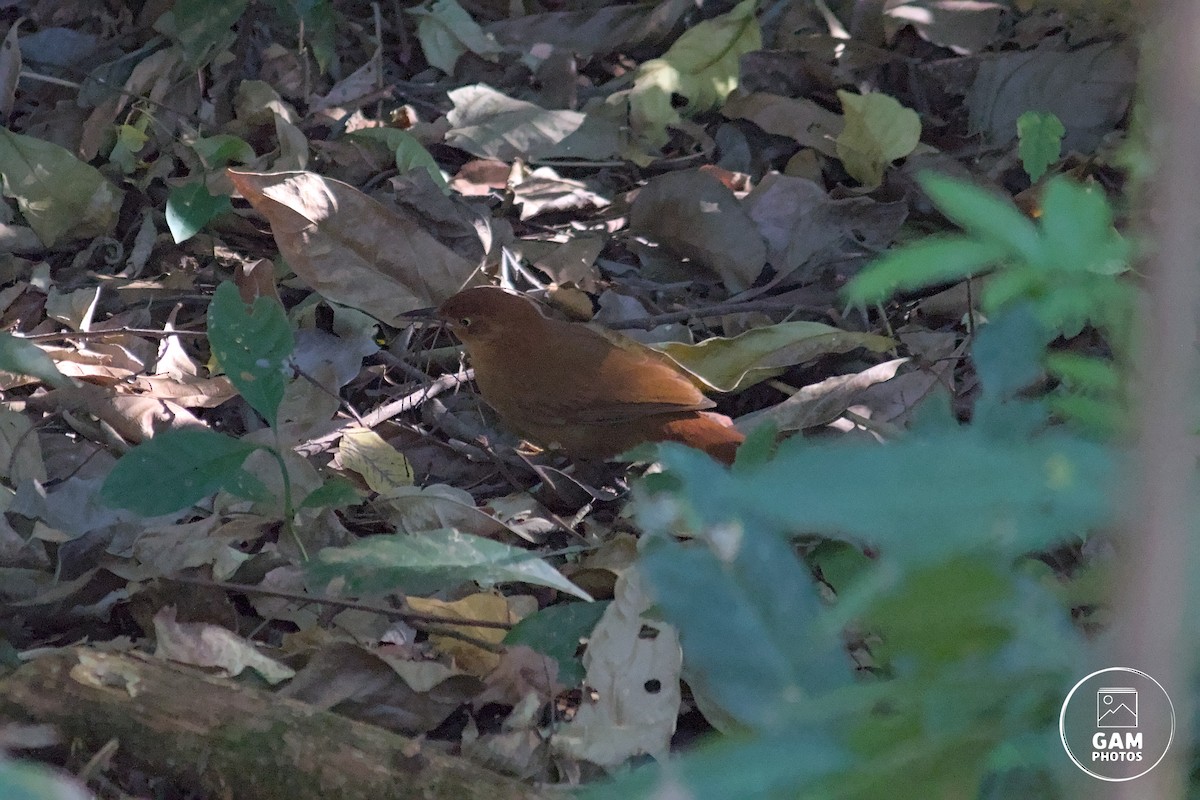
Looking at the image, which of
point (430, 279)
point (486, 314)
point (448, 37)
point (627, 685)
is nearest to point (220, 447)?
point (627, 685)

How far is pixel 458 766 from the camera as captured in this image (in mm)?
1669

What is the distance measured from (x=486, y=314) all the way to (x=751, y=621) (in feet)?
9.28

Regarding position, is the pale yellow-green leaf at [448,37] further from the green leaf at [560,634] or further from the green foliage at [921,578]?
the green foliage at [921,578]

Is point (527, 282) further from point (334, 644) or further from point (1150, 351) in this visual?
point (1150, 351)

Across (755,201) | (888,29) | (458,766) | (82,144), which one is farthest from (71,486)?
(888,29)

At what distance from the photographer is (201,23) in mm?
4242

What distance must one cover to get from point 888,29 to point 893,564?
4.38 metres

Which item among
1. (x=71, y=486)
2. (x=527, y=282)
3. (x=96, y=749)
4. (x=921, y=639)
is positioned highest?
(x=921, y=639)

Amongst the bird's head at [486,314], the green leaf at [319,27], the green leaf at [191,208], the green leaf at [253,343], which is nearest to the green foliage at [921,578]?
the green leaf at [253,343]

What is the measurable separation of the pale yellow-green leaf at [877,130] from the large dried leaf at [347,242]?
1539 mm

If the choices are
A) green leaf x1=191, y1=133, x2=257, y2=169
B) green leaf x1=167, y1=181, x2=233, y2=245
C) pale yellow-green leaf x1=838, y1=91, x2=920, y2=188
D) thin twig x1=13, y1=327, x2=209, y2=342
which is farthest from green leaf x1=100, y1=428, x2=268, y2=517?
pale yellow-green leaf x1=838, y1=91, x2=920, y2=188

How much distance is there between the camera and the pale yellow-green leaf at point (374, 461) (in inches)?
115

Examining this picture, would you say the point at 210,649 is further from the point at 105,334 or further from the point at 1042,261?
the point at 1042,261

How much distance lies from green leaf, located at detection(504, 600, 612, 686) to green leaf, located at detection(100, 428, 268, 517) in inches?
27.6
